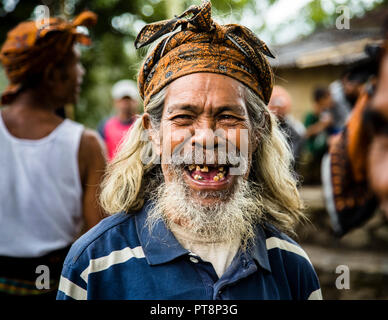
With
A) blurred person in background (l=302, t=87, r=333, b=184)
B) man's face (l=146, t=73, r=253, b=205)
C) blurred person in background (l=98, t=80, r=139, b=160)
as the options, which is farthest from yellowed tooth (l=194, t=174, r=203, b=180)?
blurred person in background (l=302, t=87, r=333, b=184)

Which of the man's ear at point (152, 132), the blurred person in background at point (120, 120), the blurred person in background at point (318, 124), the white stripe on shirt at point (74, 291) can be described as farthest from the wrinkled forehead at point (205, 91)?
the blurred person in background at point (318, 124)

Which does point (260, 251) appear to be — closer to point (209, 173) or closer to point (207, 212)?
point (207, 212)

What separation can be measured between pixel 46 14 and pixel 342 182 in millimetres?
2381

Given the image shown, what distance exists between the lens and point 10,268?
2.39 m

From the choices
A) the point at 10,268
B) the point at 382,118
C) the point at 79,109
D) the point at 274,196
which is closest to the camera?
the point at 382,118

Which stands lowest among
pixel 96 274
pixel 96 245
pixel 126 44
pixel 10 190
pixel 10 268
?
pixel 10 268

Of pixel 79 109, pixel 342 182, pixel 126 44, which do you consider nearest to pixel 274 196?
pixel 342 182

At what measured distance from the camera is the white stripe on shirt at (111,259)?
1569mm

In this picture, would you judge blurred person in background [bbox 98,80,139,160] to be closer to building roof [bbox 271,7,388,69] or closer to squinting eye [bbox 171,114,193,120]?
building roof [bbox 271,7,388,69]

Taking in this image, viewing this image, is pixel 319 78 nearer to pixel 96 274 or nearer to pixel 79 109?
pixel 79 109

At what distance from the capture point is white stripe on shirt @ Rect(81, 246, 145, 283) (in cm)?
157

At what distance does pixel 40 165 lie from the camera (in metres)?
2.50

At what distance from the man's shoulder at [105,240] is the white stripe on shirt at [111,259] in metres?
0.02

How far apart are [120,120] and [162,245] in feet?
15.7
